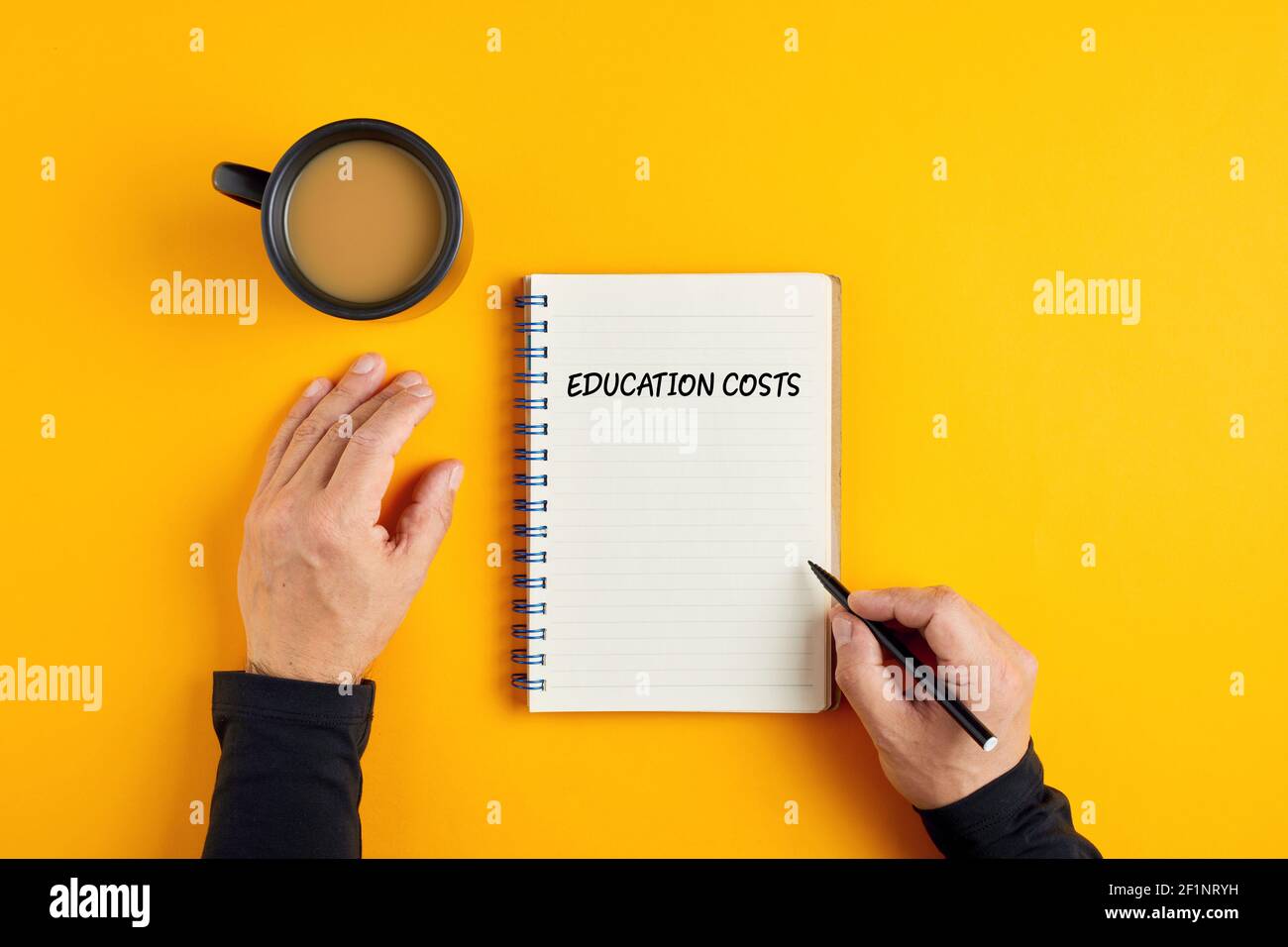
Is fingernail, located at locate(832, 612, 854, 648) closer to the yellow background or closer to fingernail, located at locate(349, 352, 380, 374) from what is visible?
the yellow background

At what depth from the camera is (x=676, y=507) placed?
100cm

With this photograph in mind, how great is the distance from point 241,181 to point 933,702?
87cm

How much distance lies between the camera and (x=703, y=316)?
1.00 meters

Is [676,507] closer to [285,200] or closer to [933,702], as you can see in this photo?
[933,702]

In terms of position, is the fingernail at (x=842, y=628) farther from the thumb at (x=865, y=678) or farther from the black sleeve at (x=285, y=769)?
the black sleeve at (x=285, y=769)

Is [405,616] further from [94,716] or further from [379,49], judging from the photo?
[379,49]

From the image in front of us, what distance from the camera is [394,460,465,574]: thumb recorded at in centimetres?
96

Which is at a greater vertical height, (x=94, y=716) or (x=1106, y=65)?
(x=1106, y=65)

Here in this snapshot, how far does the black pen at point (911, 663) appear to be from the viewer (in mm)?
873

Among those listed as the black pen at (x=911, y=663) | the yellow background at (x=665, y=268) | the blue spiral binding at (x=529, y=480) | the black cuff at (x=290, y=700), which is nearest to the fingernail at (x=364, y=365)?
the yellow background at (x=665, y=268)

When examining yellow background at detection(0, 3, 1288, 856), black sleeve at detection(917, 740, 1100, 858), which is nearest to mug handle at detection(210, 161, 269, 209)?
yellow background at detection(0, 3, 1288, 856)

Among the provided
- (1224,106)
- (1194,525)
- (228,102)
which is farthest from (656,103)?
(1194,525)
